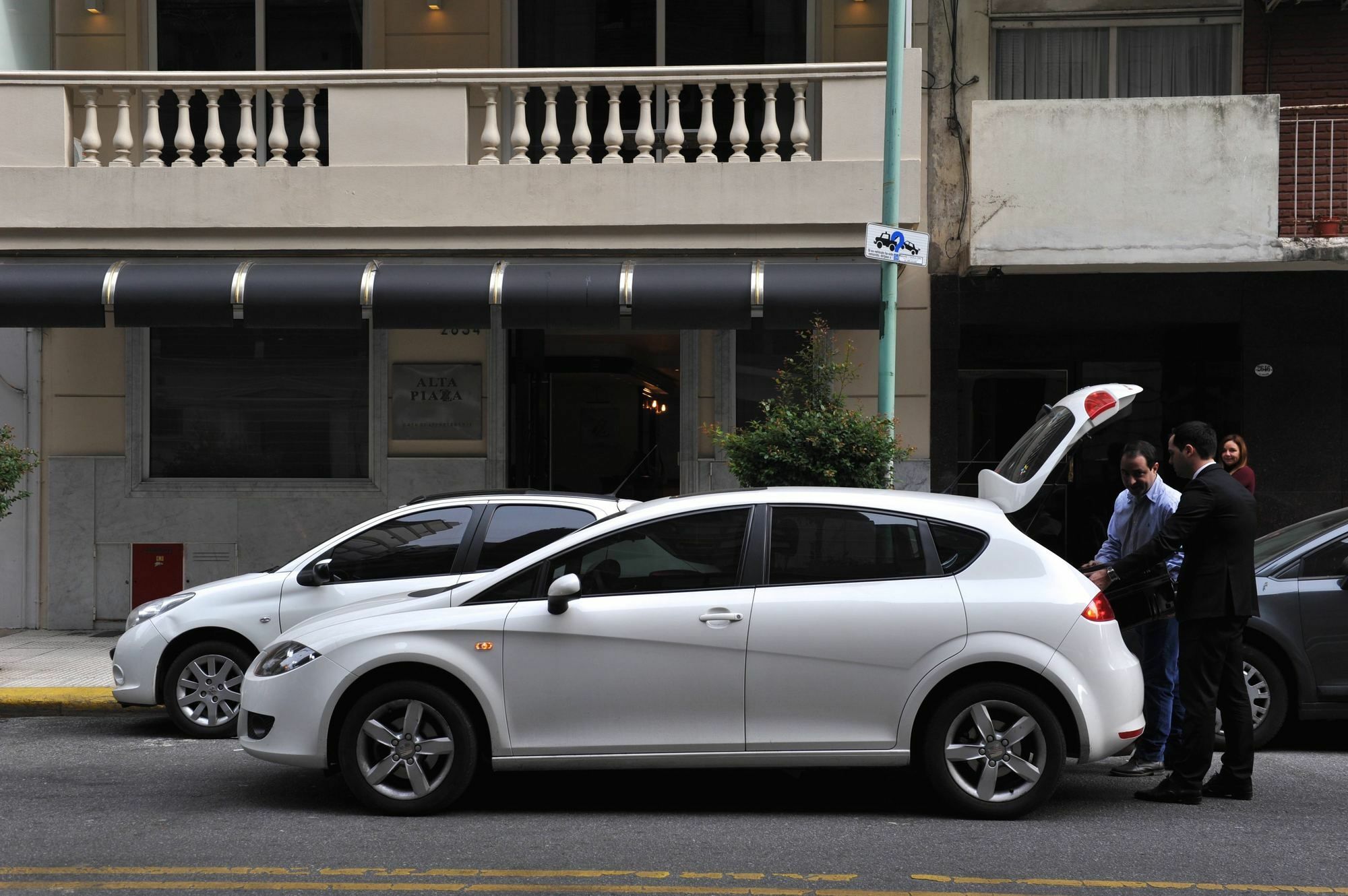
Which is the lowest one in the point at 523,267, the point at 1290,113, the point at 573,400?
the point at 573,400

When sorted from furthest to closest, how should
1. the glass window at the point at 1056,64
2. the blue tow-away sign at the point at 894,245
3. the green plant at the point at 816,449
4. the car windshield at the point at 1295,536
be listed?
the glass window at the point at 1056,64 → the blue tow-away sign at the point at 894,245 → the green plant at the point at 816,449 → the car windshield at the point at 1295,536

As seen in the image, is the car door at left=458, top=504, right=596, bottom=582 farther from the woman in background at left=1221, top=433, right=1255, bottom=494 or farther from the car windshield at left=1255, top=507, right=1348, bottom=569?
the woman in background at left=1221, top=433, right=1255, bottom=494

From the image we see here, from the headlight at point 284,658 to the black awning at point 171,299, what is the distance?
18.4 ft

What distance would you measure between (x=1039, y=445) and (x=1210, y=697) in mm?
A: 1547

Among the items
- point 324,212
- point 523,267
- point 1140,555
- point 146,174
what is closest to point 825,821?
point 1140,555

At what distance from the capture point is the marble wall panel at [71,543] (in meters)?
12.7

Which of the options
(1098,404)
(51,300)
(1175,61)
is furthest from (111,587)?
(1175,61)

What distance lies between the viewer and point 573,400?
13.3 meters

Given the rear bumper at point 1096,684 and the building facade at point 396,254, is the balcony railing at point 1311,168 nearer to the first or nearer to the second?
the building facade at point 396,254

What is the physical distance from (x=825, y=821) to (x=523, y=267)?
6493mm

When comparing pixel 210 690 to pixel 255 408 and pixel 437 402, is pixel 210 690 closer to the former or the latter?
pixel 437 402

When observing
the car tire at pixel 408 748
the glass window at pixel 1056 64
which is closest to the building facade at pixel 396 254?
the glass window at pixel 1056 64

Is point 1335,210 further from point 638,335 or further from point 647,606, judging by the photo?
point 647,606

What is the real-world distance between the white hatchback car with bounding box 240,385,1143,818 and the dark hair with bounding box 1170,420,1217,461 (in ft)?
3.04
